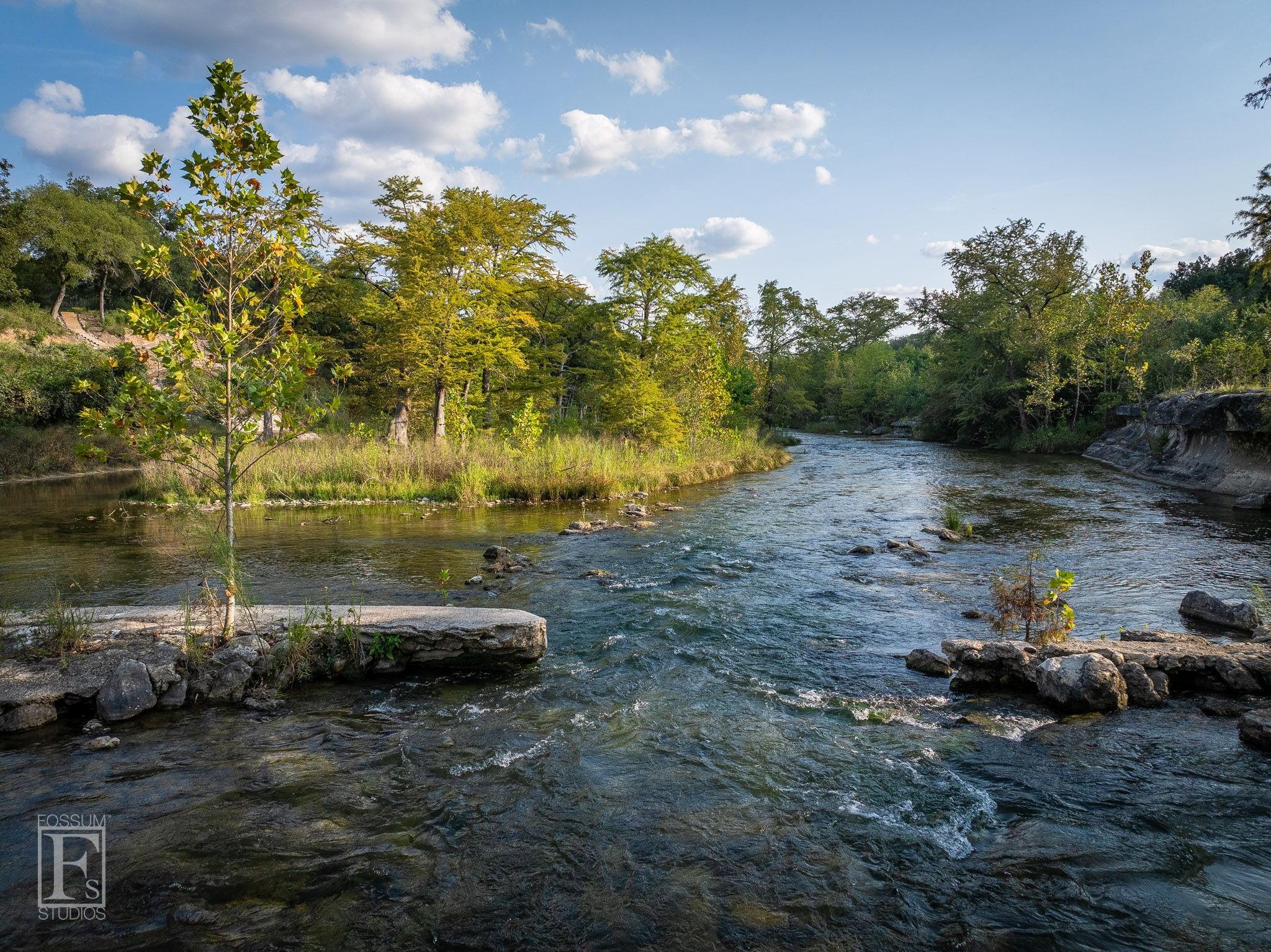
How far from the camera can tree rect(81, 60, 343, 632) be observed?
18.6ft

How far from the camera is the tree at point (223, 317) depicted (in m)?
5.66

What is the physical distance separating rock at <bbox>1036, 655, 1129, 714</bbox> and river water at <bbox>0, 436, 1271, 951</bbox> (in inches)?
7.7

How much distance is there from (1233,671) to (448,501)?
14.9m

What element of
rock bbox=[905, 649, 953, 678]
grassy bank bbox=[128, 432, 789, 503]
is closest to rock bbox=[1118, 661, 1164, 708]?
rock bbox=[905, 649, 953, 678]

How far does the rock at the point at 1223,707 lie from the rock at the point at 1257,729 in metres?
0.34

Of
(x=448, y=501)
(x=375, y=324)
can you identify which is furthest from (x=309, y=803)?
(x=375, y=324)

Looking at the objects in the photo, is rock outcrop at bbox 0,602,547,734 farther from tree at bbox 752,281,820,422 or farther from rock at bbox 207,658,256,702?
tree at bbox 752,281,820,422

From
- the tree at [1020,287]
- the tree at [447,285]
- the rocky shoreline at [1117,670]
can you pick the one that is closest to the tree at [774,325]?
the tree at [1020,287]

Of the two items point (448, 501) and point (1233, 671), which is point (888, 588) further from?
point (448, 501)

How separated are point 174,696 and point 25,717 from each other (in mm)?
923

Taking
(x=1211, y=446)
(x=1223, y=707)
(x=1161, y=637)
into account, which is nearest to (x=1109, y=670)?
(x=1223, y=707)

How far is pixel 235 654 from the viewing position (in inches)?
230

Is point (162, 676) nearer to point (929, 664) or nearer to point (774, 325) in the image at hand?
point (929, 664)
